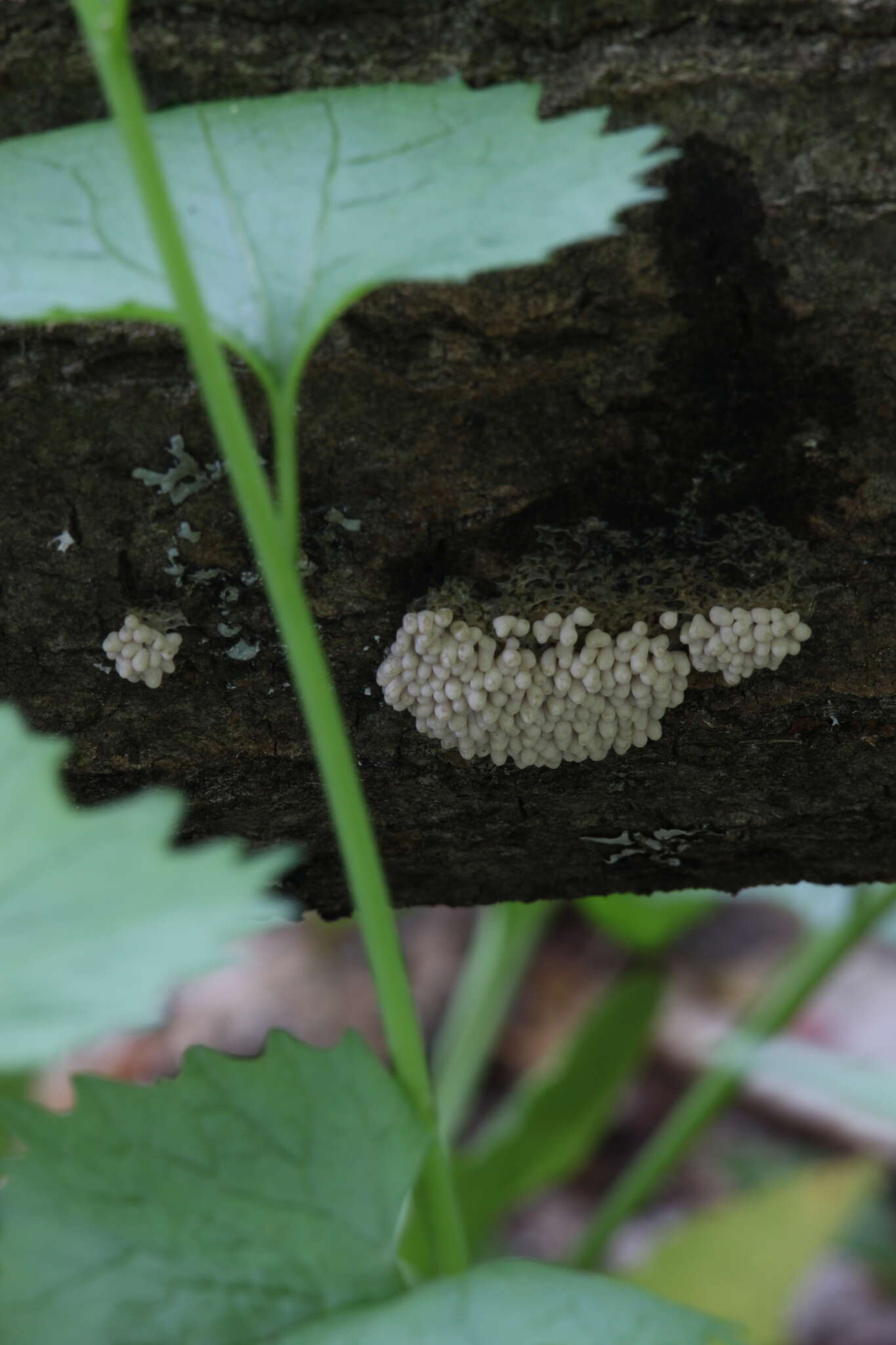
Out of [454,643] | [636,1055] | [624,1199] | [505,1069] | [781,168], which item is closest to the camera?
[781,168]

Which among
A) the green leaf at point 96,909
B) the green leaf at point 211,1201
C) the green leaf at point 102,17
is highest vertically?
the green leaf at point 102,17

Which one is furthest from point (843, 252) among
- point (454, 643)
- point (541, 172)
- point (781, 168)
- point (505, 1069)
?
point (505, 1069)

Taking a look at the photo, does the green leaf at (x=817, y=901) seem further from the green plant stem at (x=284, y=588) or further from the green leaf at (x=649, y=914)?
the green plant stem at (x=284, y=588)

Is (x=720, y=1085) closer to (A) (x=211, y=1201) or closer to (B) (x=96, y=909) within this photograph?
(A) (x=211, y=1201)

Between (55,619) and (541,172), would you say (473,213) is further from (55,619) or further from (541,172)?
(55,619)

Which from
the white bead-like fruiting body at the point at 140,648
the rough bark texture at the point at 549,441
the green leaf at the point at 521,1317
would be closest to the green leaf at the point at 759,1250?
the rough bark texture at the point at 549,441

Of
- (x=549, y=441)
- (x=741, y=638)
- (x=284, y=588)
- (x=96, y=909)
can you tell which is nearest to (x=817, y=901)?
(x=741, y=638)

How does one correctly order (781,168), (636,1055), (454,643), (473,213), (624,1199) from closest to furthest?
(473,213) < (781,168) < (454,643) < (624,1199) < (636,1055)
